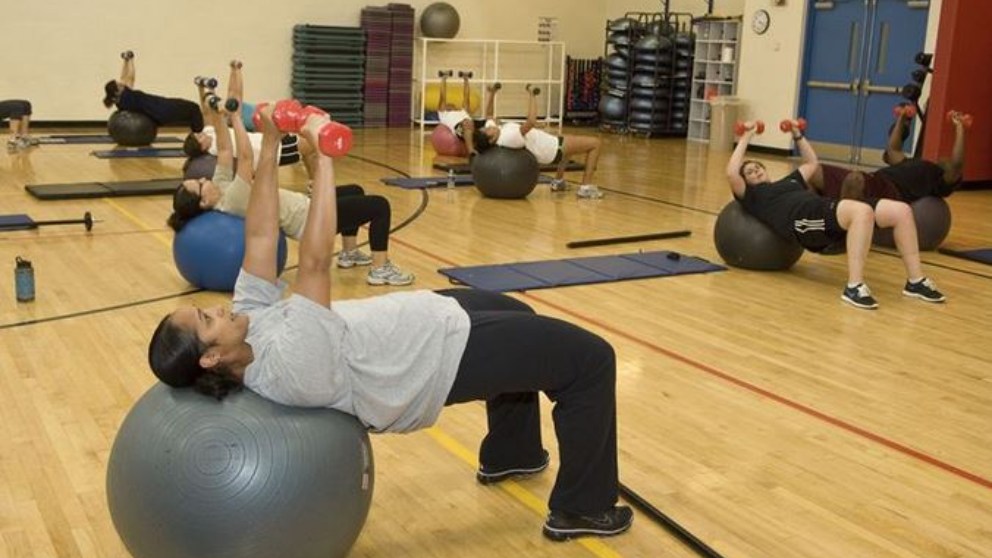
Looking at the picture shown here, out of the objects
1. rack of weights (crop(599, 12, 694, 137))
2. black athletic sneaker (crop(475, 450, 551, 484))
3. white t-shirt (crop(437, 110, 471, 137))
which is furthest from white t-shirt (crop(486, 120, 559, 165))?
rack of weights (crop(599, 12, 694, 137))

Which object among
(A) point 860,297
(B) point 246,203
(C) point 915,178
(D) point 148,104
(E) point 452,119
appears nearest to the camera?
(B) point 246,203

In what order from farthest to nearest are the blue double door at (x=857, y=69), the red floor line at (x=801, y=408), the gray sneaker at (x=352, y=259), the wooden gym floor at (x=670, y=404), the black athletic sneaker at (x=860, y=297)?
the blue double door at (x=857, y=69), the gray sneaker at (x=352, y=259), the black athletic sneaker at (x=860, y=297), the red floor line at (x=801, y=408), the wooden gym floor at (x=670, y=404)

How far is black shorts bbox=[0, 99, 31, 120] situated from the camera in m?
9.51

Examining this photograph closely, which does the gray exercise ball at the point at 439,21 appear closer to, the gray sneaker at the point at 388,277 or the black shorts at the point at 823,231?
the gray sneaker at the point at 388,277

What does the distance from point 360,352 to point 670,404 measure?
1671 millimetres

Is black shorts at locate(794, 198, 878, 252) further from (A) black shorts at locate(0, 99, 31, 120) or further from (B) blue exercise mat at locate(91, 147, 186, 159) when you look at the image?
(A) black shorts at locate(0, 99, 31, 120)

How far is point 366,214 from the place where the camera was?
5031 mm

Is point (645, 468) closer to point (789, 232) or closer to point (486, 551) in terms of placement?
point (486, 551)

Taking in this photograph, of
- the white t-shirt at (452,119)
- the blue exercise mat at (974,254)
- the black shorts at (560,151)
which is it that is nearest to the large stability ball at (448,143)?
the white t-shirt at (452,119)

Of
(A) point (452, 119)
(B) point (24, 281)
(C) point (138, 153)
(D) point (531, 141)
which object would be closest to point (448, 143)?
(A) point (452, 119)

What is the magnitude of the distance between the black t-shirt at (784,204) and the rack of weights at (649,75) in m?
7.46

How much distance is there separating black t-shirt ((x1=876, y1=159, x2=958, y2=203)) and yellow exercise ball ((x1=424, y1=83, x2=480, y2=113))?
7380mm

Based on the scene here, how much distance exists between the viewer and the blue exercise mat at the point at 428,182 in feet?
27.4

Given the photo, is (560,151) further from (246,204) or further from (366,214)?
(246,204)
